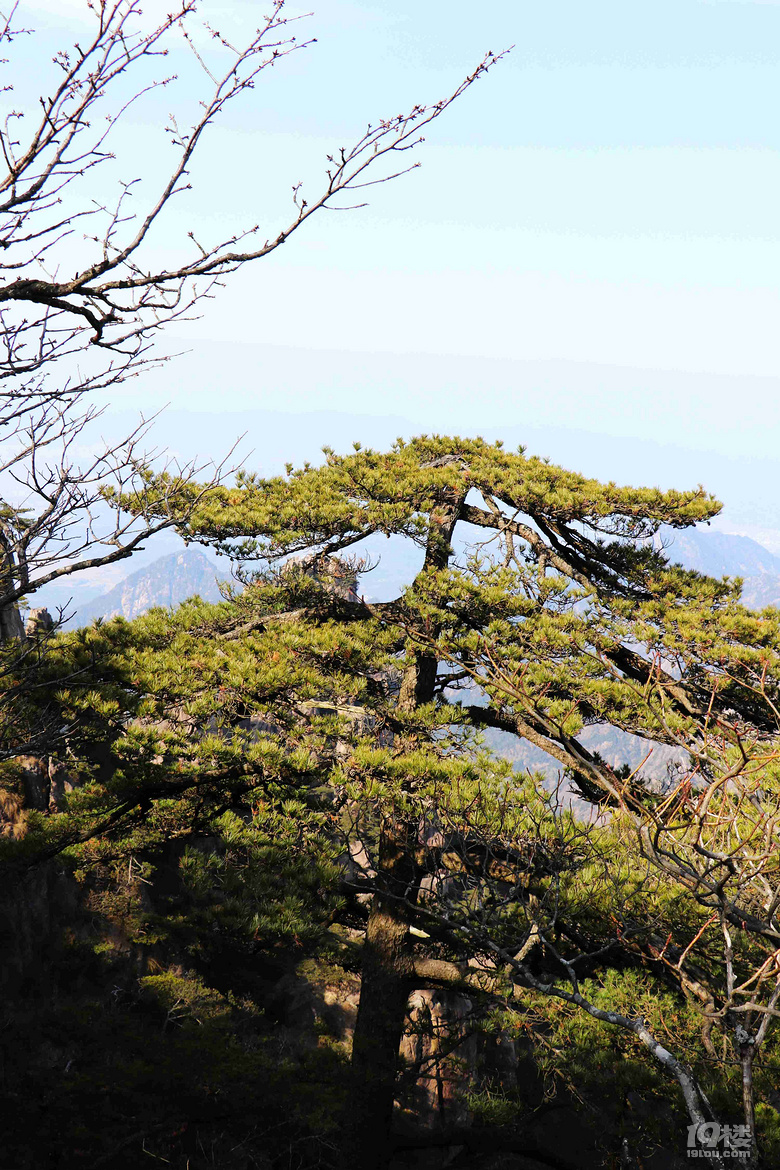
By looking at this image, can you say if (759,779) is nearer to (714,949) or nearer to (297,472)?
(714,949)

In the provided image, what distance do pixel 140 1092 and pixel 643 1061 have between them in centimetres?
640

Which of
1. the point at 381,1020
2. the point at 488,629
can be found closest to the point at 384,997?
the point at 381,1020

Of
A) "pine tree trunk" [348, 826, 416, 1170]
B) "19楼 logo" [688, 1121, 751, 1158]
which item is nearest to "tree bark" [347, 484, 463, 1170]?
"pine tree trunk" [348, 826, 416, 1170]

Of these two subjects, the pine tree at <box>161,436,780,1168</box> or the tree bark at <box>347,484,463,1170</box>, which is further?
the tree bark at <box>347,484,463,1170</box>

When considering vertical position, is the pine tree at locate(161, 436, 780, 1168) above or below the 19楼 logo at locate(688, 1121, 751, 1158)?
above

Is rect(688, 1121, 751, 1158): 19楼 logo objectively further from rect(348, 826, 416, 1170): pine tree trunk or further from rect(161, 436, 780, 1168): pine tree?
rect(348, 826, 416, 1170): pine tree trunk

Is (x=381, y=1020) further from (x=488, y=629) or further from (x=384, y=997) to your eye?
(x=488, y=629)

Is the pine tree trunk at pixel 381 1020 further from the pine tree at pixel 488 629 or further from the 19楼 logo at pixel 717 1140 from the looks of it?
the 19楼 logo at pixel 717 1140

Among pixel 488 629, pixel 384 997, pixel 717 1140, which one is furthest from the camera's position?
pixel 384 997

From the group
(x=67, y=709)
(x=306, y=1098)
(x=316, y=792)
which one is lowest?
(x=306, y=1098)

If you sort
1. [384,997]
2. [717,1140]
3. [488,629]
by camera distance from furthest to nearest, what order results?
1. [384,997]
2. [488,629]
3. [717,1140]

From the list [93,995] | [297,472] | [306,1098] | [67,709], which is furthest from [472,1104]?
[93,995]

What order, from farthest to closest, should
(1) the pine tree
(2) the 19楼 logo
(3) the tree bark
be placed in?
(3) the tree bark < (1) the pine tree < (2) the 19楼 logo

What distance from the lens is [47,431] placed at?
5.20 metres
